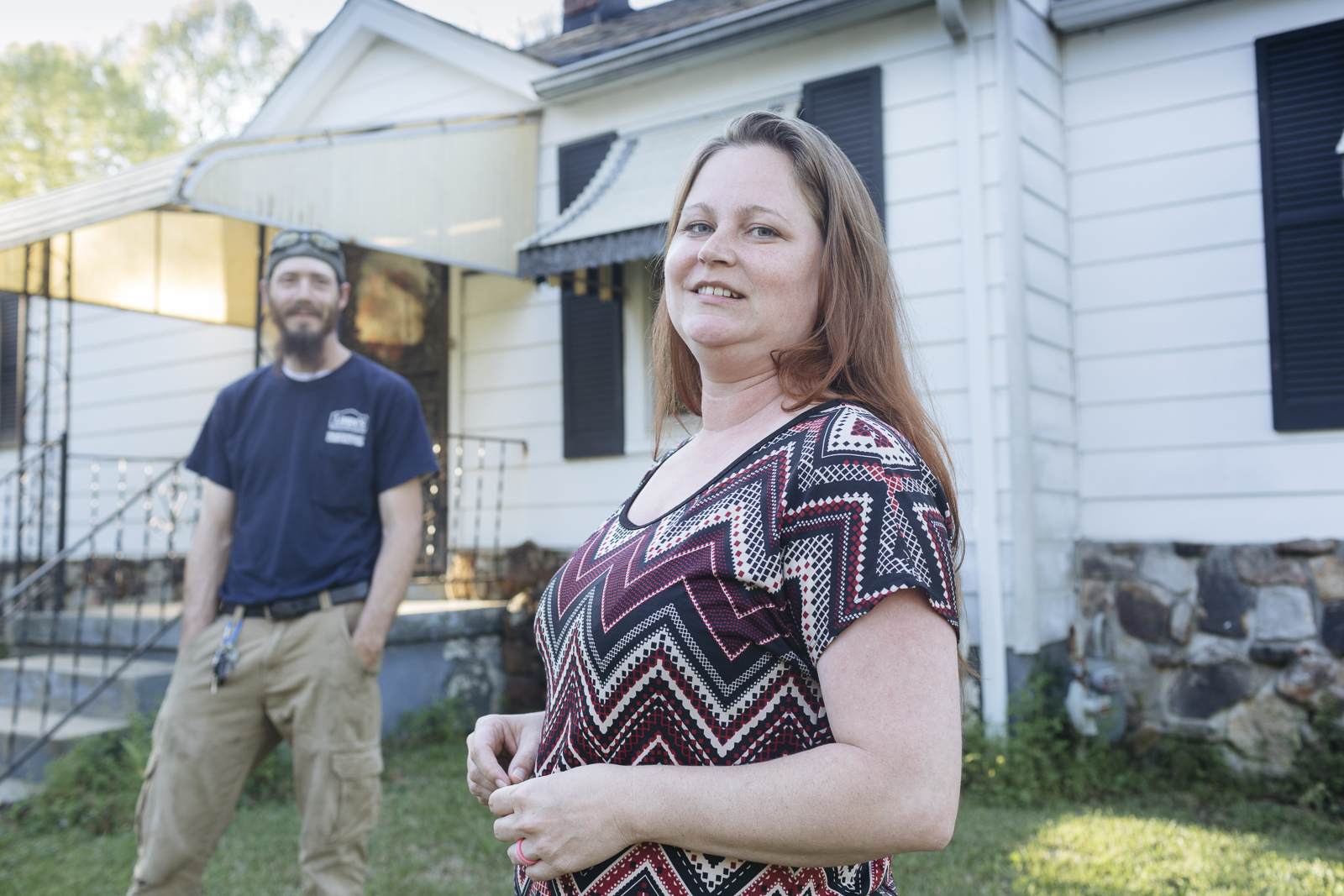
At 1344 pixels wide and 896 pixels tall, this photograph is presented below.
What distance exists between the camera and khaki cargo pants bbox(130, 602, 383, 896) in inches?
107

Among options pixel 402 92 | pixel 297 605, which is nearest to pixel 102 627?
pixel 297 605

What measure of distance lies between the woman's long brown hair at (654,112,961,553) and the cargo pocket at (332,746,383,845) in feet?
7.07

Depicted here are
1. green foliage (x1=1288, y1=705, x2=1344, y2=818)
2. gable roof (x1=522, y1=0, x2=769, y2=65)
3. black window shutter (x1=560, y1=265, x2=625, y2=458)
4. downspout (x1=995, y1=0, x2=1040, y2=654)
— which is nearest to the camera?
green foliage (x1=1288, y1=705, x2=1344, y2=818)

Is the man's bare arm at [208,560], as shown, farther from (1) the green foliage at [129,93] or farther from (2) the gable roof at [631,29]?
(1) the green foliage at [129,93]

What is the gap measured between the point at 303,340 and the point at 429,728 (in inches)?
131

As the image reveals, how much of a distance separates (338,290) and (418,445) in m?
0.61

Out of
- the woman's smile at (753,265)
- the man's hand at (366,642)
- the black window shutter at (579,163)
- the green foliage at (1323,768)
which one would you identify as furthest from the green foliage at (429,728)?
the woman's smile at (753,265)

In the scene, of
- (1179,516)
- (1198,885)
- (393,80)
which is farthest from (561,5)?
(1198,885)

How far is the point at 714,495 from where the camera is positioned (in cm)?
117

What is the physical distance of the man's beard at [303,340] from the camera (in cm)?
311

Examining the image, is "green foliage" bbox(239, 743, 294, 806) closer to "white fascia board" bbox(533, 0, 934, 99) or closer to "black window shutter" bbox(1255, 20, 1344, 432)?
"white fascia board" bbox(533, 0, 934, 99)

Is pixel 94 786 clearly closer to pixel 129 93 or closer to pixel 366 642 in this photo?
pixel 366 642

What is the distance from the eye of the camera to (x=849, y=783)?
963 millimetres

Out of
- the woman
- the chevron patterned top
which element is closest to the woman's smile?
the woman
